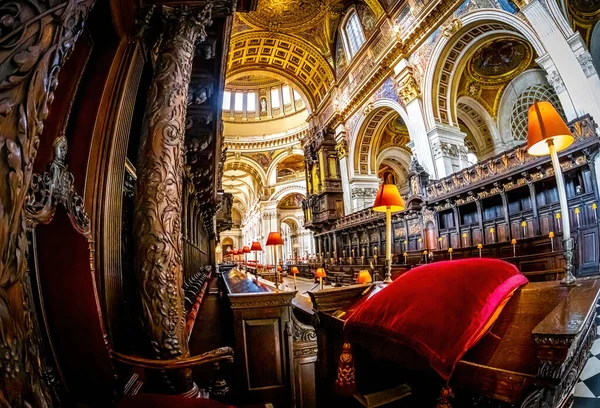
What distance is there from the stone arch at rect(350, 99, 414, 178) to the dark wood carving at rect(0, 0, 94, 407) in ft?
42.9

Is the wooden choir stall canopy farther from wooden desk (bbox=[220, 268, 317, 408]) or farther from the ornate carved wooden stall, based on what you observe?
the ornate carved wooden stall

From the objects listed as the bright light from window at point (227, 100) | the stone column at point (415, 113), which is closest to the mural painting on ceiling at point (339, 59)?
the stone column at point (415, 113)

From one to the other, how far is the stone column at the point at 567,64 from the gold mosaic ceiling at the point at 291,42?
10.6 meters

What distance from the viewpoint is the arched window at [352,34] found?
14.1m

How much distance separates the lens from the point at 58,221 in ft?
3.29

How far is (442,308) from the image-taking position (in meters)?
1.05

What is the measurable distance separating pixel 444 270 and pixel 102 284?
63.4 inches

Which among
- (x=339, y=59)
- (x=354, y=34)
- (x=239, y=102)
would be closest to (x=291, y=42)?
(x=339, y=59)

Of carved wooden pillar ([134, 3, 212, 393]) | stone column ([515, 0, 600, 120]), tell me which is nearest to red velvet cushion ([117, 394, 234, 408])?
carved wooden pillar ([134, 3, 212, 393])

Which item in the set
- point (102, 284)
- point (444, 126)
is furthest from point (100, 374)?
point (444, 126)

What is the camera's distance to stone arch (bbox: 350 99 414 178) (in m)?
13.3

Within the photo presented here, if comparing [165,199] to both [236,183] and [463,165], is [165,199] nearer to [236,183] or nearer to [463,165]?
[463,165]

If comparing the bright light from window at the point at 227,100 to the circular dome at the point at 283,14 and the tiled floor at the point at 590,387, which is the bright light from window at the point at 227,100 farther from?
the tiled floor at the point at 590,387

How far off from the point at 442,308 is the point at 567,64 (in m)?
7.97
